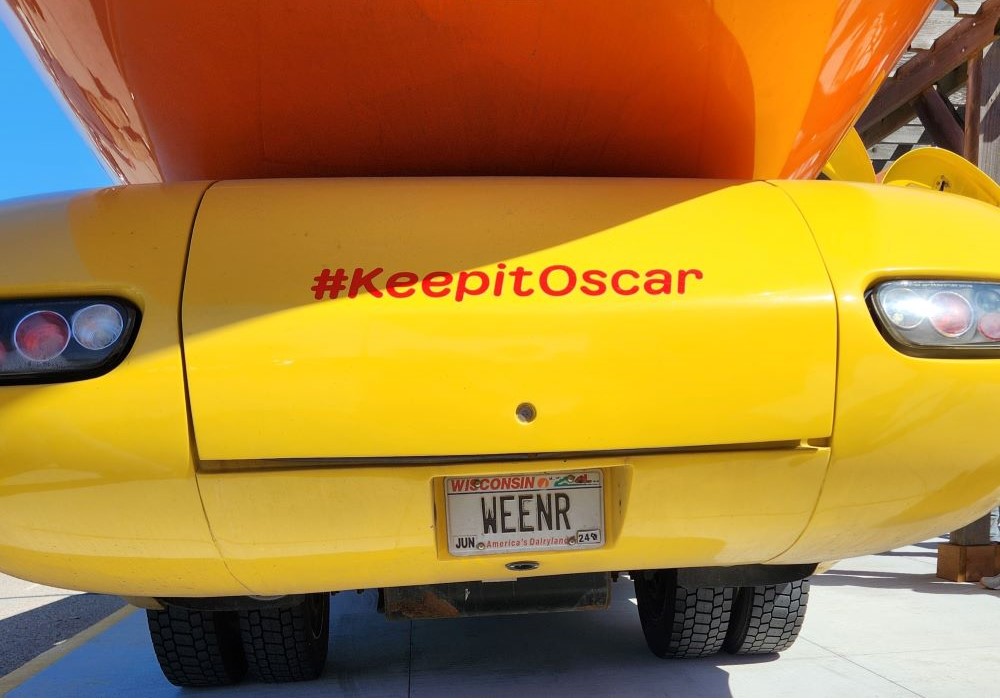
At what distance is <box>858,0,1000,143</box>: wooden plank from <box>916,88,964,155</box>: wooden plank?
10 centimetres

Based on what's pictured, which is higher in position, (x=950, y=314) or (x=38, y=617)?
(x=950, y=314)

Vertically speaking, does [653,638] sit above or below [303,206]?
below

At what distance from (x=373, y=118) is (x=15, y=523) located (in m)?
1.01

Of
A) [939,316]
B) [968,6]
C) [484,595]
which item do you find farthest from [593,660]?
[968,6]

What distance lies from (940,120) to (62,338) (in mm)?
6666

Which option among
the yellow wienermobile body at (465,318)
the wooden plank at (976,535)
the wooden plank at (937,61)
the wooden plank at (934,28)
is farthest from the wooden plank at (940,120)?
the yellow wienermobile body at (465,318)

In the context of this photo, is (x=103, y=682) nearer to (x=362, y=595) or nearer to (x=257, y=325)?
(x=362, y=595)

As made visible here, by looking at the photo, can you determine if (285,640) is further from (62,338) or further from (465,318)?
(465,318)

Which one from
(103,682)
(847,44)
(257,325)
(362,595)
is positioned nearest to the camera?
(257,325)

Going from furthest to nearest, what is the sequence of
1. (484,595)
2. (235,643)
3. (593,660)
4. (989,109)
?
(989,109) → (593,660) → (235,643) → (484,595)

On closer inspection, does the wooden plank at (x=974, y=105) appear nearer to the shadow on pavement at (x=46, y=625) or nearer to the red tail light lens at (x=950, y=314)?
the red tail light lens at (x=950, y=314)

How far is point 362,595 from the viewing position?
158 inches

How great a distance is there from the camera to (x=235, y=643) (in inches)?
97.8

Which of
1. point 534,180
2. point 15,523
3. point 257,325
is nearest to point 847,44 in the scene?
point 534,180
